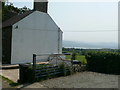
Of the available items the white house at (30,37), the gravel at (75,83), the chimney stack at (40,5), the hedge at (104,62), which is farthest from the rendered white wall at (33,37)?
the gravel at (75,83)

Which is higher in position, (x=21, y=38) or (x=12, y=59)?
(x=21, y=38)

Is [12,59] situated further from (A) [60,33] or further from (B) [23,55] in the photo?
(A) [60,33]

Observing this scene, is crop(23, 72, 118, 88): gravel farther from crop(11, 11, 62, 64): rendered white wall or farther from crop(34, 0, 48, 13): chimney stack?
crop(34, 0, 48, 13): chimney stack

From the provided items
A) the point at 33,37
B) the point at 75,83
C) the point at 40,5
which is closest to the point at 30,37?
Answer: the point at 33,37

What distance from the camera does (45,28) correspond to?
20625 millimetres

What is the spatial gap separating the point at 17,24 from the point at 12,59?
397 cm

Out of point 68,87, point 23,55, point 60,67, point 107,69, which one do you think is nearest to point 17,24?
point 23,55

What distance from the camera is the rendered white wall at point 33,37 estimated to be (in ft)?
58.1

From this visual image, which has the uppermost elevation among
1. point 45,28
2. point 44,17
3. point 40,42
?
point 44,17

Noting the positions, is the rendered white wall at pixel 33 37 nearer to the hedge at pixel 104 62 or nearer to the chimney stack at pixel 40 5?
the chimney stack at pixel 40 5

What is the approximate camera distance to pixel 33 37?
19.3 metres

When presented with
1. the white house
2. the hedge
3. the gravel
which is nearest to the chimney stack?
the white house

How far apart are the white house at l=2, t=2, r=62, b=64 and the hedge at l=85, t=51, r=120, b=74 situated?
779 centimetres

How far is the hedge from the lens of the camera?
12555mm
